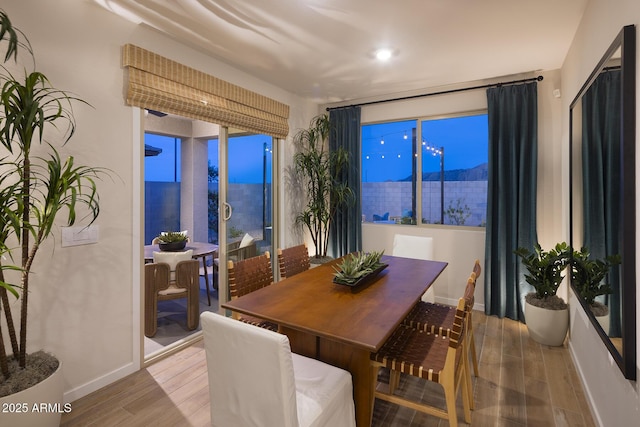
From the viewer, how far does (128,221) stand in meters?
2.44

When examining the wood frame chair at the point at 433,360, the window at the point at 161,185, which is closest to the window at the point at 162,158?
the window at the point at 161,185

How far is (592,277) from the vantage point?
1930 mm

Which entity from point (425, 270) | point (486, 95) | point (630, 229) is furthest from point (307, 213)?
point (630, 229)

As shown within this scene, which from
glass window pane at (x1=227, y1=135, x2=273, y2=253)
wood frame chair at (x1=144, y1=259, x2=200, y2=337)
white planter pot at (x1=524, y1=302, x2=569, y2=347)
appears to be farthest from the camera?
glass window pane at (x1=227, y1=135, x2=273, y2=253)

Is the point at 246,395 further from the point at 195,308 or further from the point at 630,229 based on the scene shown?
the point at 195,308

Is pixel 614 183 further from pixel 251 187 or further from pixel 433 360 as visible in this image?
pixel 251 187

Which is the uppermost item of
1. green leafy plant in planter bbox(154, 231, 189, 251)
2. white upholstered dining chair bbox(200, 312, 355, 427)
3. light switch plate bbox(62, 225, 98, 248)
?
light switch plate bbox(62, 225, 98, 248)

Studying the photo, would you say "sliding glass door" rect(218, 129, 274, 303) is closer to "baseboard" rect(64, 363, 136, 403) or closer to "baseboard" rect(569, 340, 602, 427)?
"baseboard" rect(64, 363, 136, 403)

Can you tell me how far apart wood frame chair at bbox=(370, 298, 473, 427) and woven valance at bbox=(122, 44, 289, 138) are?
2.38 metres

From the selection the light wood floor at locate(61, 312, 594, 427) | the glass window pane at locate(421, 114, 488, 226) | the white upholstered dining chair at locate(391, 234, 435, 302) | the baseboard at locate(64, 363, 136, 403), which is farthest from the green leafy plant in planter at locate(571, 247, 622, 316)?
the baseboard at locate(64, 363, 136, 403)

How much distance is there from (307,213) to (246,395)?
3020mm

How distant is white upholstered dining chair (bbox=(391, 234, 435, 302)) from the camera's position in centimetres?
329

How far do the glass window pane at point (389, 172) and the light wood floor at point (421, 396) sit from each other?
2036 millimetres

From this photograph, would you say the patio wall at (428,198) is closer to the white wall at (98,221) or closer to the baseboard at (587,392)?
the baseboard at (587,392)
